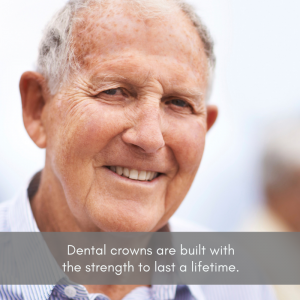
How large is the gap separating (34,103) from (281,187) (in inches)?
146

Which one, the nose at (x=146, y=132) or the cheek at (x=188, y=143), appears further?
the cheek at (x=188, y=143)

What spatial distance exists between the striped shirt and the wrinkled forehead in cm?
91

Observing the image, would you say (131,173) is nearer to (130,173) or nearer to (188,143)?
(130,173)

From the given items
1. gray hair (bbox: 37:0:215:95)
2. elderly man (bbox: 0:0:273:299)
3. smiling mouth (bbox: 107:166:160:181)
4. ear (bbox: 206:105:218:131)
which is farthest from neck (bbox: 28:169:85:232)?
ear (bbox: 206:105:218:131)

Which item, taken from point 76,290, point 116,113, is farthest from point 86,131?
point 76,290

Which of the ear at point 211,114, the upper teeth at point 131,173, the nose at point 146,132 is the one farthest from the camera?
the ear at point 211,114

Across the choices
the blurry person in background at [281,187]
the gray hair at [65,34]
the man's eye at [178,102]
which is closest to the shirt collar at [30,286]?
the gray hair at [65,34]

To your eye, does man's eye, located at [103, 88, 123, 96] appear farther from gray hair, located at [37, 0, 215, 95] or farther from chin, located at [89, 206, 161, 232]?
chin, located at [89, 206, 161, 232]

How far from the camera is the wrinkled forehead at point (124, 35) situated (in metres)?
1.62

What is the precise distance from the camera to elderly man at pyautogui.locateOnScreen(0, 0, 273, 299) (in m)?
1.61

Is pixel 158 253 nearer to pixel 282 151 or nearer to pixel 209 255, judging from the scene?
pixel 209 255

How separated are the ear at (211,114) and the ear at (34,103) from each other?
1053 millimetres

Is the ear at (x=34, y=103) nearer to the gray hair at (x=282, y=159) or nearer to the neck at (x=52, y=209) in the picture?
the neck at (x=52, y=209)

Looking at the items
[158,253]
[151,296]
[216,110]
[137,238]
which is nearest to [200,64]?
[216,110]
